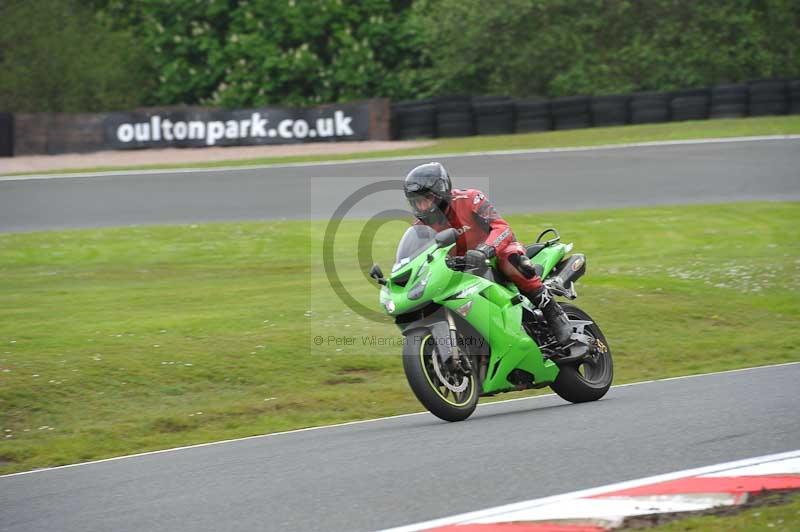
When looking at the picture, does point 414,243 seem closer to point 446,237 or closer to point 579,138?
point 446,237

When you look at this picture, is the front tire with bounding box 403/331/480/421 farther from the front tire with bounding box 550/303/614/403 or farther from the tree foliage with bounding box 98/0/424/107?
the tree foliage with bounding box 98/0/424/107

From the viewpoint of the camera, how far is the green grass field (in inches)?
367

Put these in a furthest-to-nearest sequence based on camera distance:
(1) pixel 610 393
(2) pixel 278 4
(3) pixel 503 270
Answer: (2) pixel 278 4
(1) pixel 610 393
(3) pixel 503 270

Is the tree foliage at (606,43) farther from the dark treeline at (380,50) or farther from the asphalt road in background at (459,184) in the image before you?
the asphalt road in background at (459,184)

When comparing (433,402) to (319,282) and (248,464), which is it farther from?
(319,282)

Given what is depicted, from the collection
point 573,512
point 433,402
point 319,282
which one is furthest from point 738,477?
point 319,282

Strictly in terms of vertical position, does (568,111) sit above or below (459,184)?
above

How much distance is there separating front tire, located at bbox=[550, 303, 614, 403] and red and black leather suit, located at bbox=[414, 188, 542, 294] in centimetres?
81

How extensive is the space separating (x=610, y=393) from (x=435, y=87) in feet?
105

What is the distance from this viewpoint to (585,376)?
8.83m

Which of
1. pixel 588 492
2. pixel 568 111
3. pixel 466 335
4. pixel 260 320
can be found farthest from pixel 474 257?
pixel 568 111

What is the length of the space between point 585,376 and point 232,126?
78.7ft

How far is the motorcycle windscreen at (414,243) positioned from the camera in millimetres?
7594

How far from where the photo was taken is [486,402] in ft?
31.4
